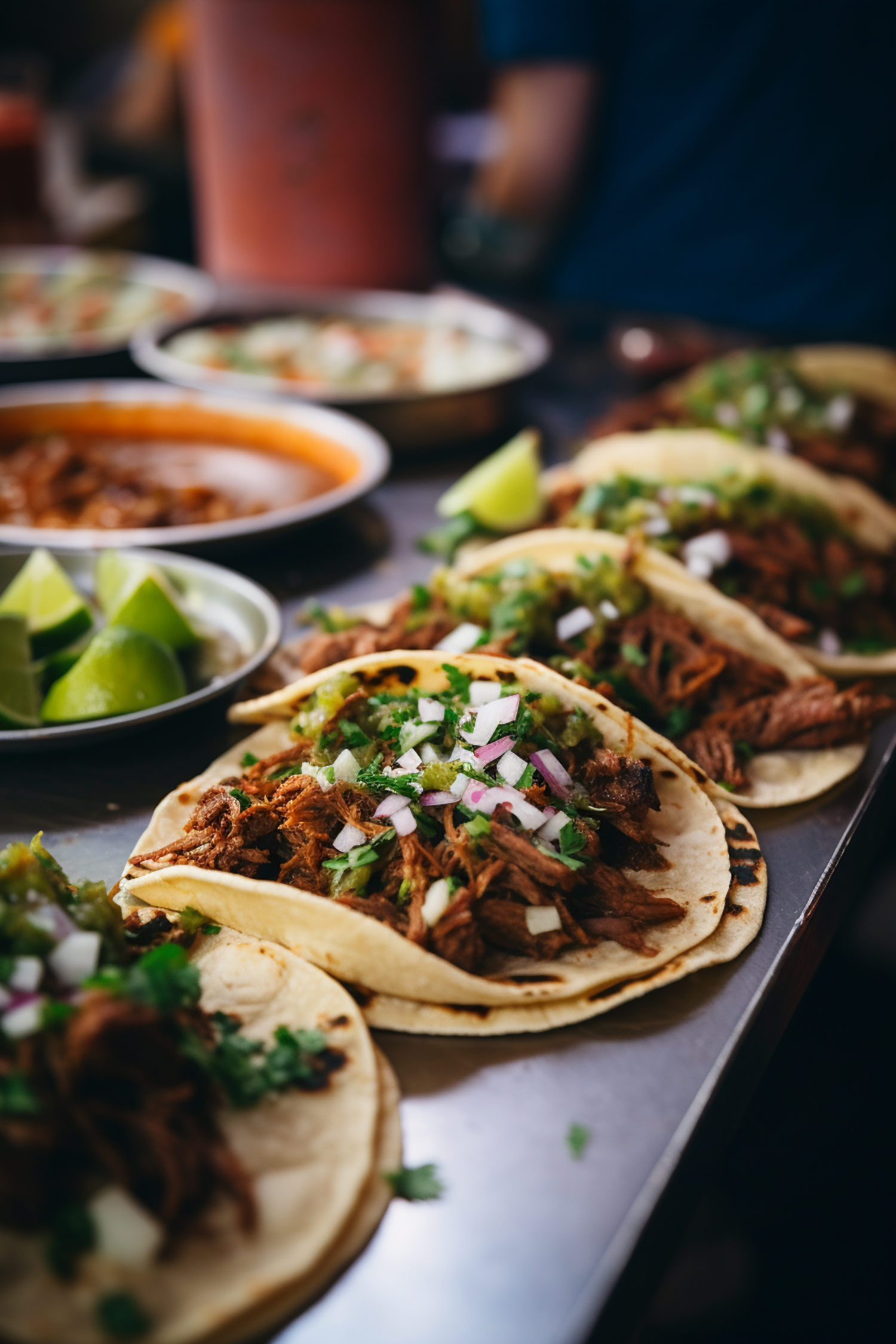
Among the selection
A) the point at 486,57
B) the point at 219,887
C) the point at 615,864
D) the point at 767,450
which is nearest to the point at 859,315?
the point at 486,57

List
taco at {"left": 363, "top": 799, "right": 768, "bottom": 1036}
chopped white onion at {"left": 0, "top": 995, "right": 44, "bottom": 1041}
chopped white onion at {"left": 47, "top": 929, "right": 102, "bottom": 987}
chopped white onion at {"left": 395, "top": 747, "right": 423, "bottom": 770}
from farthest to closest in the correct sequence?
chopped white onion at {"left": 395, "top": 747, "right": 423, "bottom": 770}, taco at {"left": 363, "top": 799, "right": 768, "bottom": 1036}, chopped white onion at {"left": 47, "top": 929, "right": 102, "bottom": 987}, chopped white onion at {"left": 0, "top": 995, "right": 44, "bottom": 1041}

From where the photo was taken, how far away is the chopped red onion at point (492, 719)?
1.68 meters

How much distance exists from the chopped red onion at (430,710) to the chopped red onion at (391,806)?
17 cm

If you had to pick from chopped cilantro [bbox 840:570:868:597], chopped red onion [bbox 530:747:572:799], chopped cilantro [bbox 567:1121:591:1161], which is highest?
chopped red onion [bbox 530:747:572:799]

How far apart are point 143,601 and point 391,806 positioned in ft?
2.52

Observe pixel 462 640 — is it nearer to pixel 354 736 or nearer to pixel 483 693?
pixel 483 693

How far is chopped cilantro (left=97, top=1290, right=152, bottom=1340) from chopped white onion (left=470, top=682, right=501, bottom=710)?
0.98 metres

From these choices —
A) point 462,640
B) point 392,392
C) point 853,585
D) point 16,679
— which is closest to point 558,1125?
point 462,640

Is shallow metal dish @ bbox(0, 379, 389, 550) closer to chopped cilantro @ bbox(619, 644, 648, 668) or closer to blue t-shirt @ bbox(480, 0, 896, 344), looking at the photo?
chopped cilantro @ bbox(619, 644, 648, 668)

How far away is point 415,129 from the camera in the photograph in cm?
423

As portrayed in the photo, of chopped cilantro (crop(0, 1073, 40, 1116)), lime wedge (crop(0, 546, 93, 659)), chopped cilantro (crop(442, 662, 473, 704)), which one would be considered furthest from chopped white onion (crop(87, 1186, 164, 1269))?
lime wedge (crop(0, 546, 93, 659))

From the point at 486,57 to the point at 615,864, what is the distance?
4387 millimetres

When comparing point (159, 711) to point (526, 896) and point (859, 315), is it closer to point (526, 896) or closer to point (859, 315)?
point (526, 896)

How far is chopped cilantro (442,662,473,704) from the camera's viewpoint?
181cm
